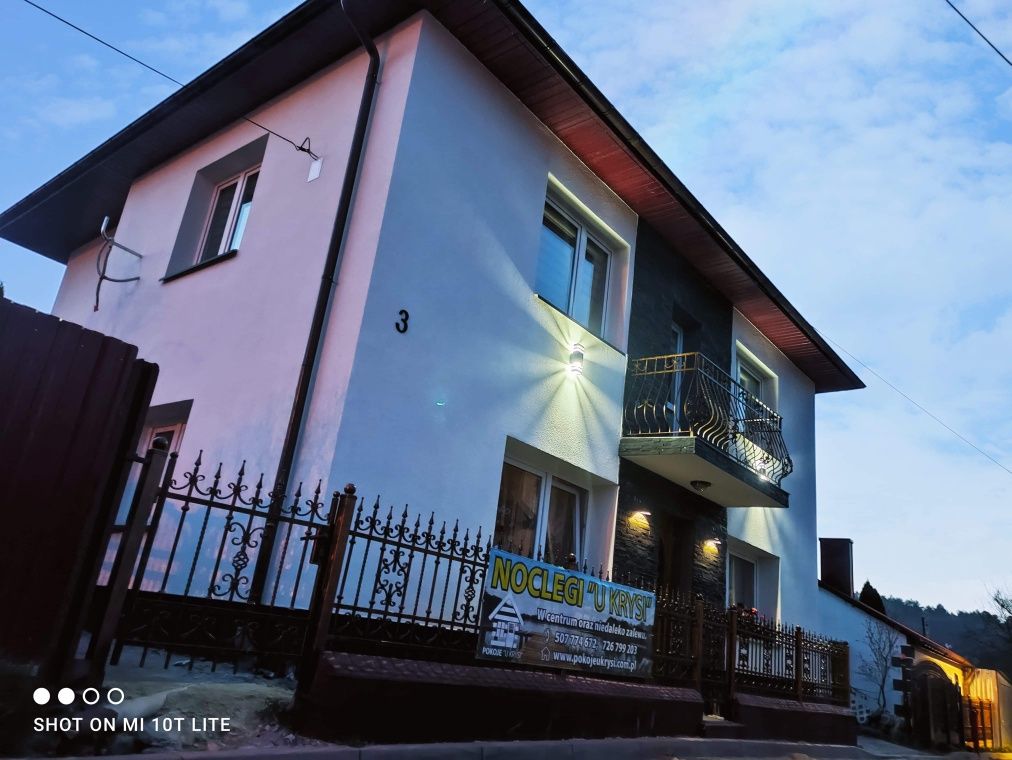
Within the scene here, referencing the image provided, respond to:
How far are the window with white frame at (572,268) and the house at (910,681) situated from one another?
8.96 metres

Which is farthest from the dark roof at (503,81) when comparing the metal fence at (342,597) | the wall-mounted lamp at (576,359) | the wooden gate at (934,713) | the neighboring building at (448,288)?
the wooden gate at (934,713)

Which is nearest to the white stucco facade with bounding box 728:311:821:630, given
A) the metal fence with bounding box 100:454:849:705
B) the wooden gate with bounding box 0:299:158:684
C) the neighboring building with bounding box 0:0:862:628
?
the neighboring building with bounding box 0:0:862:628

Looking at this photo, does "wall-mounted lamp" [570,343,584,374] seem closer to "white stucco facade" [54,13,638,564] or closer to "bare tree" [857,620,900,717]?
"white stucco facade" [54,13,638,564]

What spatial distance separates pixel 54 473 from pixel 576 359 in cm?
591

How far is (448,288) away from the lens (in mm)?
7297

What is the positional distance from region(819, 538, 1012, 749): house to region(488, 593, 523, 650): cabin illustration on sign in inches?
413

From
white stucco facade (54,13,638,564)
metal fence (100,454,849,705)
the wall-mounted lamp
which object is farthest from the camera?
the wall-mounted lamp

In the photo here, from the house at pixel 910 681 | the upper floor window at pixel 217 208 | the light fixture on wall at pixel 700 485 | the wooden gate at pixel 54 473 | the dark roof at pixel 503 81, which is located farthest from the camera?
the house at pixel 910 681

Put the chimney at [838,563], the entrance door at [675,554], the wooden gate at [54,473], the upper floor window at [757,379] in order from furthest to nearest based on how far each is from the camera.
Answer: the chimney at [838,563] → the upper floor window at [757,379] → the entrance door at [675,554] → the wooden gate at [54,473]

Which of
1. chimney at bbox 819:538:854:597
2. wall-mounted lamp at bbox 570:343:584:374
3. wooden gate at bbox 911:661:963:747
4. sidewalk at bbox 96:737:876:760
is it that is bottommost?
sidewalk at bbox 96:737:876:760

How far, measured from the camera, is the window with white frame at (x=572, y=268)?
30.0 feet

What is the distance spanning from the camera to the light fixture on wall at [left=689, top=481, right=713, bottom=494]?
1016 centimetres

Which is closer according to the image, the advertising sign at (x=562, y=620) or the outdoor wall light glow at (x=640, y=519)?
the advertising sign at (x=562, y=620)

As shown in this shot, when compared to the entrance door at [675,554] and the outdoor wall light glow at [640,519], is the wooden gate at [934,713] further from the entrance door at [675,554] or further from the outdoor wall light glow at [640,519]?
the outdoor wall light glow at [640,519]
